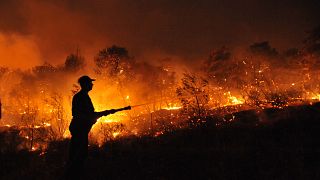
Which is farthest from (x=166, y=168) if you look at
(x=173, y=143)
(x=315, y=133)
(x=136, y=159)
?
(x=315, y=133)

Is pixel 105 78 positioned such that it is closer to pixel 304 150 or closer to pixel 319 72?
pixel 319 72

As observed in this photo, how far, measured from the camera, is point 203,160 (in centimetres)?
1111

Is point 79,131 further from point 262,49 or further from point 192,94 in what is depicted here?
point 262,49

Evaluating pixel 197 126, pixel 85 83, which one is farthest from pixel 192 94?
pixel 85 83

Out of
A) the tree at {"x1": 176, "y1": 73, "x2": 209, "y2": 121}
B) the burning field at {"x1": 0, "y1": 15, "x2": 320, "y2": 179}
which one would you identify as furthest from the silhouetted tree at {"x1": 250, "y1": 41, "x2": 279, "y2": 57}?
the tree at {"x1": 176, "y1": 73, "x2": 209, "y2": 121}

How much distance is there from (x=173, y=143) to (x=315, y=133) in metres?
7.03

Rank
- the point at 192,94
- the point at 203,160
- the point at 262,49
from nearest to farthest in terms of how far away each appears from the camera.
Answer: the point at 203,160, the point at 192,94, the point at 262,49

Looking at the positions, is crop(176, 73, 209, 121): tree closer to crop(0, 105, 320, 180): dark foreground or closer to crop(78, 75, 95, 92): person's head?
crop(0, 105, 320, 180): dark foreground

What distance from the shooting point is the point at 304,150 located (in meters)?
11.8

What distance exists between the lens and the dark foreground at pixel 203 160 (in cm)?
965

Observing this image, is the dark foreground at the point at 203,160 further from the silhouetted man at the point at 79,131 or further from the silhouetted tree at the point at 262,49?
the silhouetted tree at the point at 262,49

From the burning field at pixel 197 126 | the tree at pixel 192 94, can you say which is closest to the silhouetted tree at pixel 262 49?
the burning field at pixel 197 126

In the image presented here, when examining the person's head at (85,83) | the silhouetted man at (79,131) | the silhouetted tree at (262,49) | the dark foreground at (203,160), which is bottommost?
the dark foreground at (203,160)

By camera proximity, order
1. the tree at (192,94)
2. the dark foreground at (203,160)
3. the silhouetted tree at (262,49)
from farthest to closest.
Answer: the silhouetted tree at (262,49) → the tree at (192,94) → the dark foreground at (203,160)
